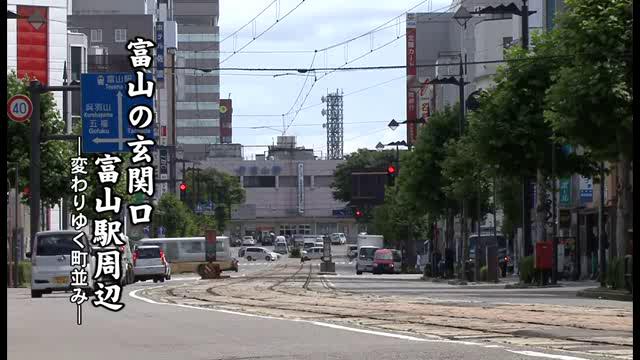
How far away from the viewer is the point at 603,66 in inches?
1294

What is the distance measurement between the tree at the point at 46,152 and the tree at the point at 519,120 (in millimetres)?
18003

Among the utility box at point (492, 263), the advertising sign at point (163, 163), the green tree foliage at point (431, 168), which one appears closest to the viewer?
the utility box at point (492, 263)

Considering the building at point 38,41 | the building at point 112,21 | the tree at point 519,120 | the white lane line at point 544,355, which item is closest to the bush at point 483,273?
the tree at point 519,120

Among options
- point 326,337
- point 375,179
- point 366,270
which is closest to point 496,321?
point 326,337

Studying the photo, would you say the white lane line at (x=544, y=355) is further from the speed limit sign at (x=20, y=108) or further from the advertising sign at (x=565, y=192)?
the advertising sign at (x=565, y=192)

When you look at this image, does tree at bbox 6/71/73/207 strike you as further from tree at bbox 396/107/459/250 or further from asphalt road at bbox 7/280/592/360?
asphalt road at bbox 7/280/592/360

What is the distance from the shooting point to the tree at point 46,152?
56.7 m

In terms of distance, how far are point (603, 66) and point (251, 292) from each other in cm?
1307

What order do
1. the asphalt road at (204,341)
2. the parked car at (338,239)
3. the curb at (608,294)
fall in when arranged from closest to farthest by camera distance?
the asphalt road at (204,341) < the curb at (608,294) < the parked car at (338,239)

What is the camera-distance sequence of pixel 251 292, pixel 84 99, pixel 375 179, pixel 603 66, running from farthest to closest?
pixel 375 179 → pixel 84 99 → pixel 251 292 → pixel 603 66

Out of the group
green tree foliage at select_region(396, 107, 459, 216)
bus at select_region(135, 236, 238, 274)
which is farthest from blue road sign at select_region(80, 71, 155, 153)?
bus at select_region(135, 236, 238, 274)

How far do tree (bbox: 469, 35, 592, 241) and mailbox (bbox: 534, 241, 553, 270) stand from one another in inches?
88.6

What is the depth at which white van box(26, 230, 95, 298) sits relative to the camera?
37938 mm

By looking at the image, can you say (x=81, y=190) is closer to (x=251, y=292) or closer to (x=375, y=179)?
(x=251, y=292)
